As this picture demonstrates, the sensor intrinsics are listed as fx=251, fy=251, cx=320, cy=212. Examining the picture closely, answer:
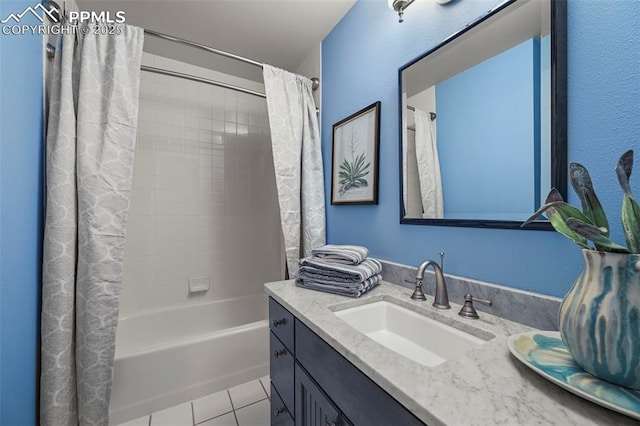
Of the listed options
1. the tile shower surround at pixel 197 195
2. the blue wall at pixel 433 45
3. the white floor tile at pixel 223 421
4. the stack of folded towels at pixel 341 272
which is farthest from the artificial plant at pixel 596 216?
the tile shower surround at pixel 197 195

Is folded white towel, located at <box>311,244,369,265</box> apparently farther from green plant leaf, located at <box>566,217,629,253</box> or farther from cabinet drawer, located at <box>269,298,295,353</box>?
green plant leaf, located at <box>566,217,629,253</box>

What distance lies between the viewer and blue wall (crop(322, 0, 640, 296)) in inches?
23.4

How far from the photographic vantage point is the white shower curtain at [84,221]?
1048 millimetres

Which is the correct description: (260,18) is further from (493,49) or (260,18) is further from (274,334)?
(274,334)

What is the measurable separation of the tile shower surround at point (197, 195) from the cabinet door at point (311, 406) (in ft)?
5.33

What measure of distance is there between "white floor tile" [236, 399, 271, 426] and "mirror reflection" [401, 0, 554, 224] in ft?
4.47

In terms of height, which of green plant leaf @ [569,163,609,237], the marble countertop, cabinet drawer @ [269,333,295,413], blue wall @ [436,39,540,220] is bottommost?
cabinet drawer @ [269,333,295,413]

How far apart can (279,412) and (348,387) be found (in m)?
0.57

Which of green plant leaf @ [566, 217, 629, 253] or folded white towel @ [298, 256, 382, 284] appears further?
folded white towel @ [298, 256, 382, 284]

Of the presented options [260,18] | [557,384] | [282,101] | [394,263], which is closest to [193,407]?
[394,263]

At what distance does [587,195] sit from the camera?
0.48 m

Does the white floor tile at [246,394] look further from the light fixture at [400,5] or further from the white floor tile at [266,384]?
the light fixture at [400,5]

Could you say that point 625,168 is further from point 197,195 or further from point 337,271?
point 197,195

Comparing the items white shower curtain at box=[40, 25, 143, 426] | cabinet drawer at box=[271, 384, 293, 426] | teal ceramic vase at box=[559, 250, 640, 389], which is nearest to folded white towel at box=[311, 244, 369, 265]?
cabinet drawer at box=[271, 384, 293, 426]
